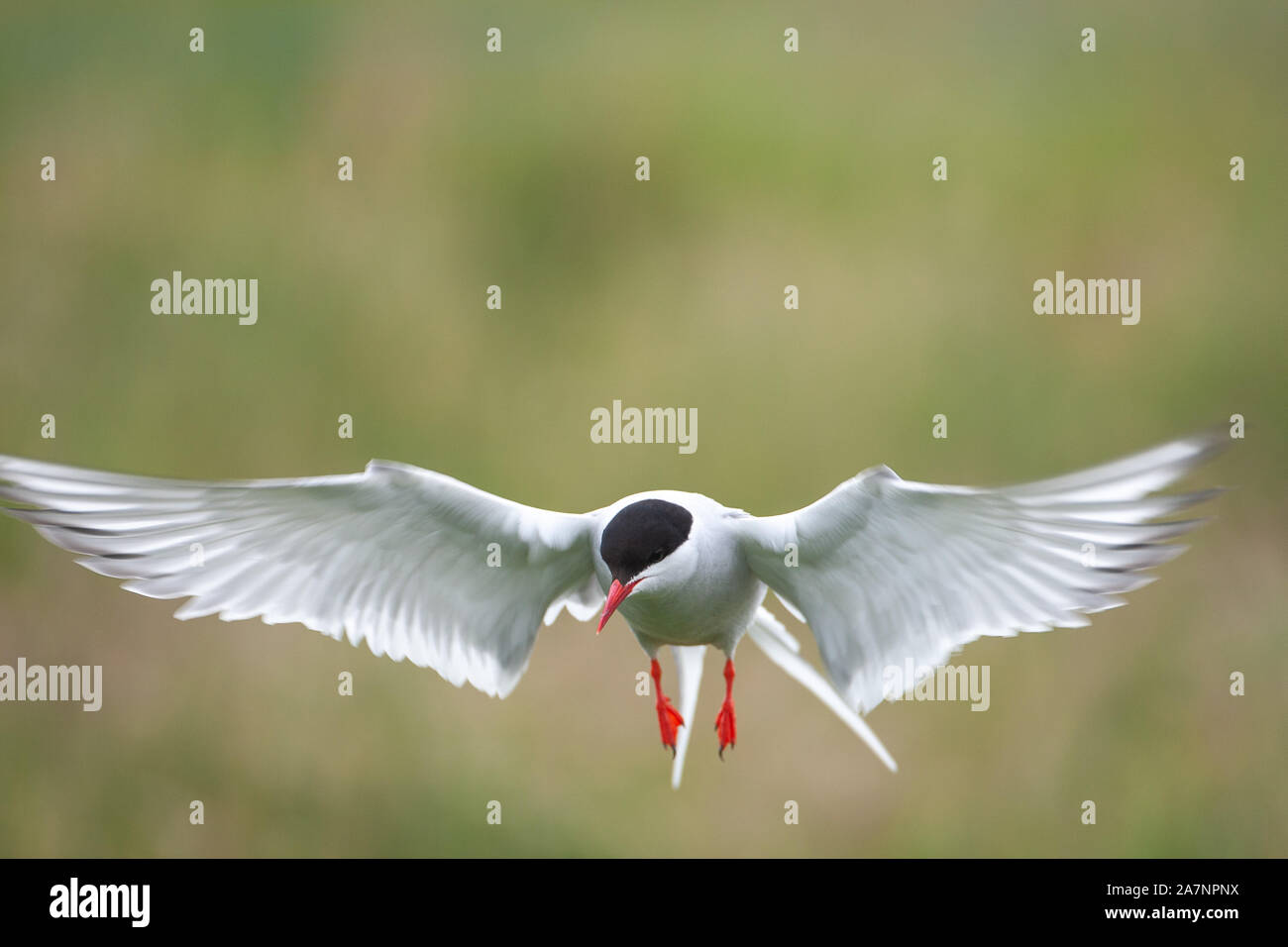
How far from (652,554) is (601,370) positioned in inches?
205

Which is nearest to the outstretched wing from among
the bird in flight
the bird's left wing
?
the bird in flight

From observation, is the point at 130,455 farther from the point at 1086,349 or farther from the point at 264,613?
the point at 1086,349

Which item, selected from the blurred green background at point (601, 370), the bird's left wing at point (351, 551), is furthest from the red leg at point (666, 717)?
the blurred green background at point (601, 370)

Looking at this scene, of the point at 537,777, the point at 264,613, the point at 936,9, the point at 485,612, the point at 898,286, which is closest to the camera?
the point at 264,613

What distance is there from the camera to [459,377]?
28.8 feet

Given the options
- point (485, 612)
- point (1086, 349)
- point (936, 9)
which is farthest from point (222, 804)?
point (936, 9)

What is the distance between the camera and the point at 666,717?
3971mm

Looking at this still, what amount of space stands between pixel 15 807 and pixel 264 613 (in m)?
5.57

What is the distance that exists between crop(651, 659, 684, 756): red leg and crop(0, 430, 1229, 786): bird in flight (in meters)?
0.01

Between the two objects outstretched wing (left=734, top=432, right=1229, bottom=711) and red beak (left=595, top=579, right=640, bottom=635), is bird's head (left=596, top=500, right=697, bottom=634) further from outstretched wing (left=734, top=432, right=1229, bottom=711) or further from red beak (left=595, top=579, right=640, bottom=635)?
outstretched wing (left=734, top=432, right=1229, bottom=711)

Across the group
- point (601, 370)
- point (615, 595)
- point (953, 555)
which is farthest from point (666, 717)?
point (601, 370)

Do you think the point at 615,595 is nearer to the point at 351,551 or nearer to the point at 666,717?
the point at 666,717

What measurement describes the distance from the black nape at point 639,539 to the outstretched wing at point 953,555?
0.79 feet

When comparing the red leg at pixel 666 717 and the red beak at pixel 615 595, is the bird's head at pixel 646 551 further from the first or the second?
the red leg at pixel 666 717
